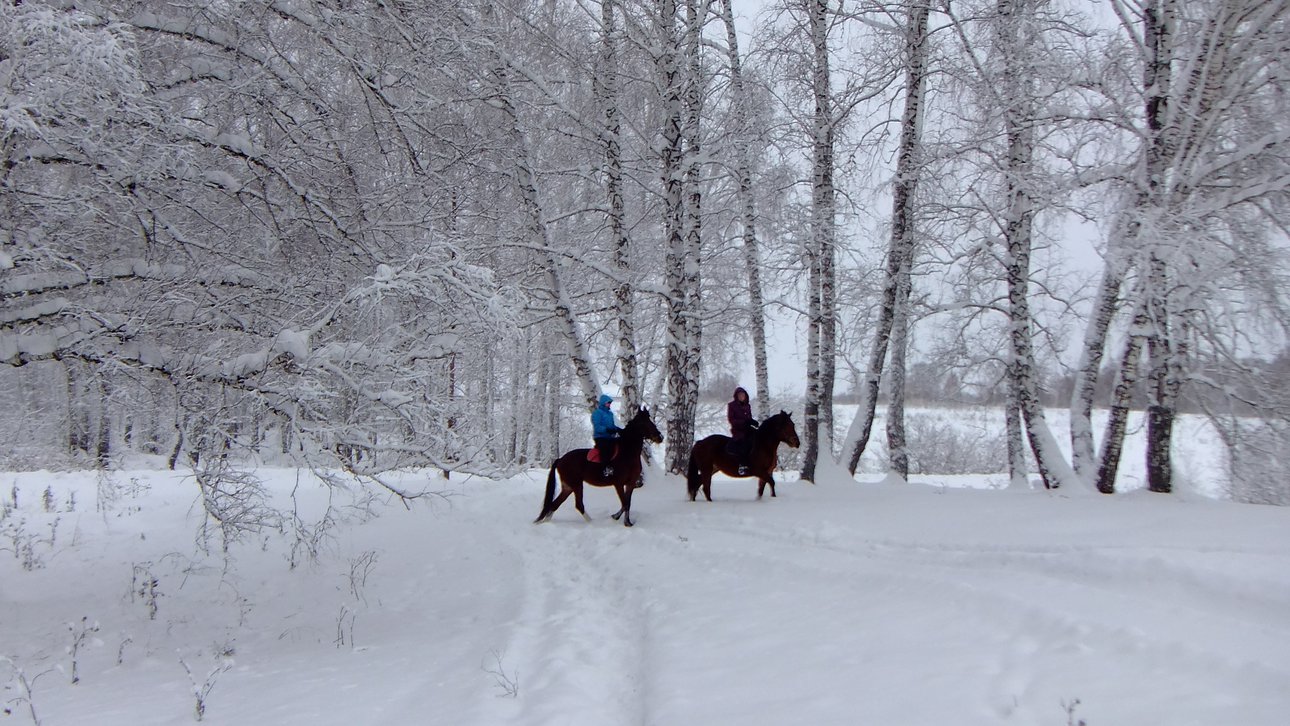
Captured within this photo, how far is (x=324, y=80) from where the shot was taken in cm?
693

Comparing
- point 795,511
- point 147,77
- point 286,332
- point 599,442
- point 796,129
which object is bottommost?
point 795,511

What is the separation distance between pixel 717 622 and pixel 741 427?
647cm

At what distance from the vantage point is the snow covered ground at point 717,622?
12.4 ft

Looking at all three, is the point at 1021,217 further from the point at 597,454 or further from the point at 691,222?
the point at 597,454

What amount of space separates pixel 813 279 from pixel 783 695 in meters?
11.4

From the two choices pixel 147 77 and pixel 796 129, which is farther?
pixel 796 129

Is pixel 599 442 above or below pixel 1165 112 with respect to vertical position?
below

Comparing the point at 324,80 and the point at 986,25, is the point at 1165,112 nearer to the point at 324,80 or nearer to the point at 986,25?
the point at 986,25

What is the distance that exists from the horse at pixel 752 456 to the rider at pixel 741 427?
7 cm

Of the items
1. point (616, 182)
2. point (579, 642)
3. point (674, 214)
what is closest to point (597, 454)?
point (674, 214)

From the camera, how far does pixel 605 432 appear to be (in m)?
11.3

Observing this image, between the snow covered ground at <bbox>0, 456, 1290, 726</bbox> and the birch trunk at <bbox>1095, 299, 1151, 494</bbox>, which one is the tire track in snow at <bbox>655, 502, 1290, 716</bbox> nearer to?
the snow covered ground at <bbox>0, 456, 1290, 726</bbox>

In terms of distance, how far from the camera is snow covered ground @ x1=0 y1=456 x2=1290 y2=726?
378 cm

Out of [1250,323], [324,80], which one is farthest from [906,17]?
[324,80]
